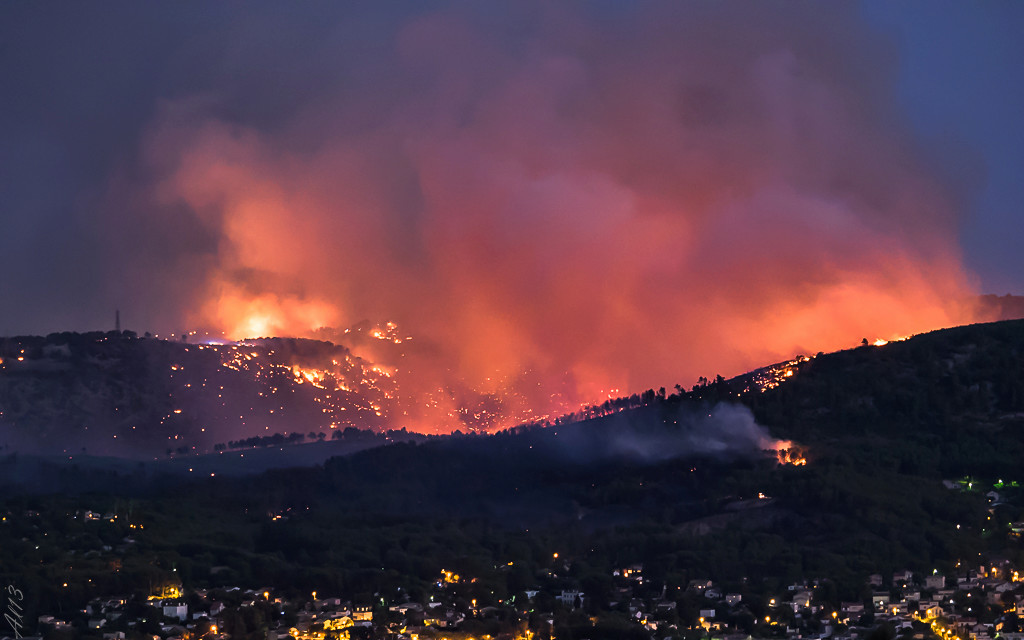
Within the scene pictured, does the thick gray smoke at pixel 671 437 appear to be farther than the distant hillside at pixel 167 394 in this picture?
No

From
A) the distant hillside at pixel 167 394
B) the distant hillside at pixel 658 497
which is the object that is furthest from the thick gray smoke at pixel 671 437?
the distant hillside at pixel 167 394

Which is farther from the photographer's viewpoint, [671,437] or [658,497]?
[671,437]

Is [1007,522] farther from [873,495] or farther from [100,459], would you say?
[100,459]
